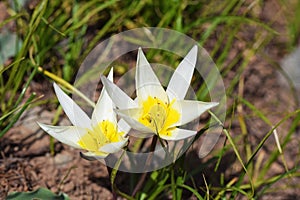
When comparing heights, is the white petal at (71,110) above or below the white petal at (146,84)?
below

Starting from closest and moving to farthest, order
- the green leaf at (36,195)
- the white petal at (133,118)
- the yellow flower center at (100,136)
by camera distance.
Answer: the white petal at (133,118)
the yellow flower center at (100,136)
the green leaf at (36,195)

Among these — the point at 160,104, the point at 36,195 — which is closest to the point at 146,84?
the point at 160,104

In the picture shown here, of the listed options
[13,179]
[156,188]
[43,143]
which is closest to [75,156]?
[43,143]

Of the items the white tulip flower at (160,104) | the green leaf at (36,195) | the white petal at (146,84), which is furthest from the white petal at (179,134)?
the green leaf at (36,195)

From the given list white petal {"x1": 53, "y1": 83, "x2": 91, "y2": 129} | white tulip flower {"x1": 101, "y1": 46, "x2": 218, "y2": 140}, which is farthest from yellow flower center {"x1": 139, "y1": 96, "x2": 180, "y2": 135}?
white petal {"x1": 53, "y1": 83, "x2": 91, "y2": 129}

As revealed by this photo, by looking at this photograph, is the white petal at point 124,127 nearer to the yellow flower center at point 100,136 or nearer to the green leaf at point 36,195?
the yellow flower center at point 100,136

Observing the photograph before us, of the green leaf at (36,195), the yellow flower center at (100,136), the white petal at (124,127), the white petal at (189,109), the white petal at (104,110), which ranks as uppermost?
the white petal at (189,109)

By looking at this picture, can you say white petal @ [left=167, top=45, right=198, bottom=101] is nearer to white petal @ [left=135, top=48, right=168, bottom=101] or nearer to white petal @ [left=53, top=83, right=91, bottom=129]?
white petal @ [left=135, top=48, right=168, bottom=101]
